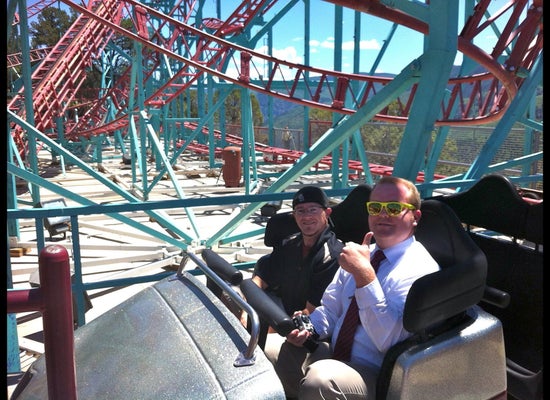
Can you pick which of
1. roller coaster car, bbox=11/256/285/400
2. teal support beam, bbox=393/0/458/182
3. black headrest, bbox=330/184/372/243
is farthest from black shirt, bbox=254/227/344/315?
teal support beam, bbox=393/0/458/182

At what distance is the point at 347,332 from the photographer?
1688 mm

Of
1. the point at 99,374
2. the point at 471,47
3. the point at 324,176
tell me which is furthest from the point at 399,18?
the point at 324,176

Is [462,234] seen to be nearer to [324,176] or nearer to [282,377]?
[282,377]

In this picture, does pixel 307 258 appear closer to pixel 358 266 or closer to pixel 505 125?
pixel 358 266

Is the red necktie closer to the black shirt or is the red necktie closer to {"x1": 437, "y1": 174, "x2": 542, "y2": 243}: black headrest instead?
the black shirt

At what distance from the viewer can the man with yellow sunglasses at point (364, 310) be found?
1501mm

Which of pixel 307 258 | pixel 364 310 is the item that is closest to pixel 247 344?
pixel 364 310

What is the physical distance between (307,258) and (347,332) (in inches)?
18.5

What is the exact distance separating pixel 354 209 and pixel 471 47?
3.00 m

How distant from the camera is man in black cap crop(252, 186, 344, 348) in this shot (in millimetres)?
2062

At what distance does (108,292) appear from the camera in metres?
4.23

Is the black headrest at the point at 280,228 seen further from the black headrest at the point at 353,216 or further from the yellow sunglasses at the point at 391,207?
the yellow sunglasses at the point at 391,207

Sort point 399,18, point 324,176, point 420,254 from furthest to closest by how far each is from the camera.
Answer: point 324,176, point 399,18, point 420,254

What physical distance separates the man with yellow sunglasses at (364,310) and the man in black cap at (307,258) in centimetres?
16
